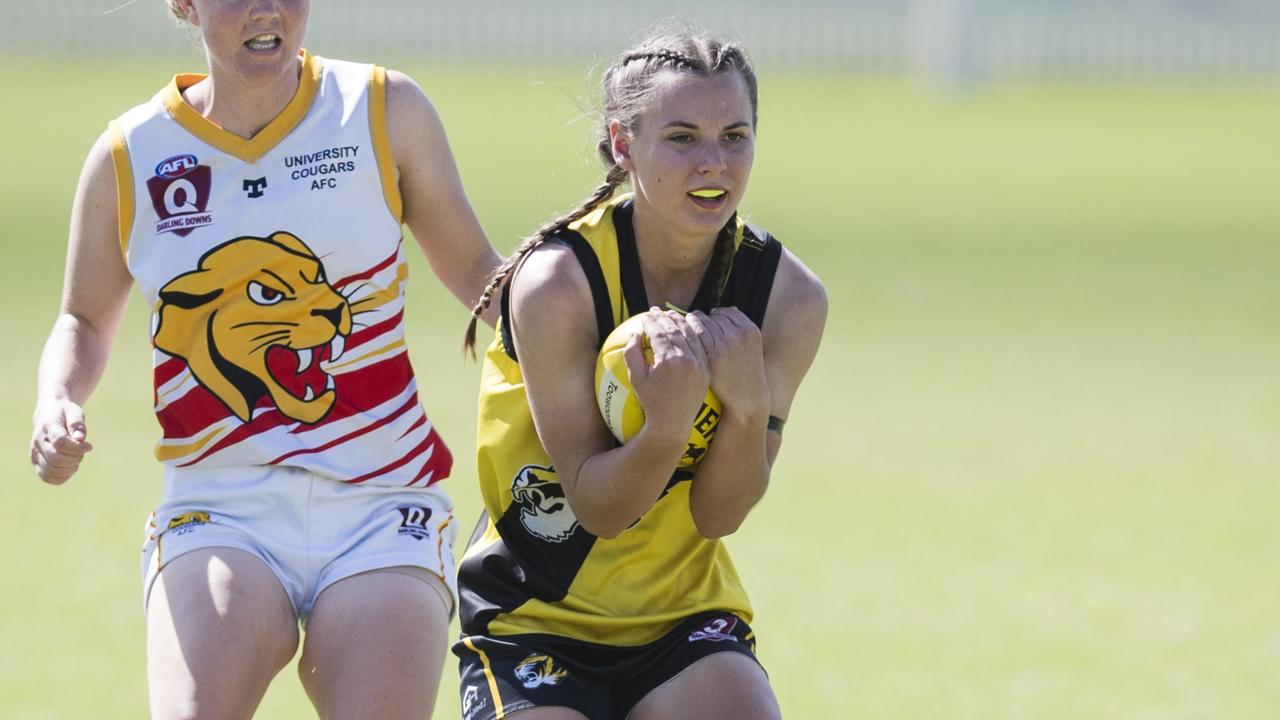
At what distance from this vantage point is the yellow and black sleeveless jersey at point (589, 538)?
3740 millimetres

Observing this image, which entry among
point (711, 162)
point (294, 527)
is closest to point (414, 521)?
point (294, 527)

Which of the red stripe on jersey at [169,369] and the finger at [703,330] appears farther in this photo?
the red stripe on jersey at [169,369]

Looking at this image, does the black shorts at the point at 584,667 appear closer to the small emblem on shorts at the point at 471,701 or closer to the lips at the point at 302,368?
the small emblem on shorts at the point at 471,701

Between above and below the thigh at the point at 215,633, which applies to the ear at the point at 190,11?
above

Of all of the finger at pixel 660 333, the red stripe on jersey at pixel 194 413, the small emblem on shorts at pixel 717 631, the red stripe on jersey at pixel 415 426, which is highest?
the finger at pixel 660 333

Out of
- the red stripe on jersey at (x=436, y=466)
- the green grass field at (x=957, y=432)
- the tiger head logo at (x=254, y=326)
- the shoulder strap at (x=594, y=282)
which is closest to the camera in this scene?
the shoulder strap at (x=594, y=282)

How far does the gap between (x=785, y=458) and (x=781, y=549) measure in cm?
171

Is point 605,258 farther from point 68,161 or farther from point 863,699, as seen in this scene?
point 68,161

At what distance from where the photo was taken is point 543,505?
3799mm

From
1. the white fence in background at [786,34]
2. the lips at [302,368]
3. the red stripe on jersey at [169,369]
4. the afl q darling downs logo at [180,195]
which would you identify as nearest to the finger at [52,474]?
the red stripe on jersey at [169,369]

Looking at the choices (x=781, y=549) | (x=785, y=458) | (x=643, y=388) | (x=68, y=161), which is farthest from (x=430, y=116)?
(x=68, y=161)

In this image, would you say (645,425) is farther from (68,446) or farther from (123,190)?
(123,190)

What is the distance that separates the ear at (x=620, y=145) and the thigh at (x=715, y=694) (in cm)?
111

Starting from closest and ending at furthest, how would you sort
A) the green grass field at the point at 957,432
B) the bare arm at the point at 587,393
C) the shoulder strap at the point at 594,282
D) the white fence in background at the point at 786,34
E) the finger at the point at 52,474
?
1. the bare arm at the point at 587,393
2. the finger at the point at 52,474
3. the shoulder strap at the point at 594,282
4. the green grass field at the point at 957,432
5. the white fence in background at the point at 786,34
